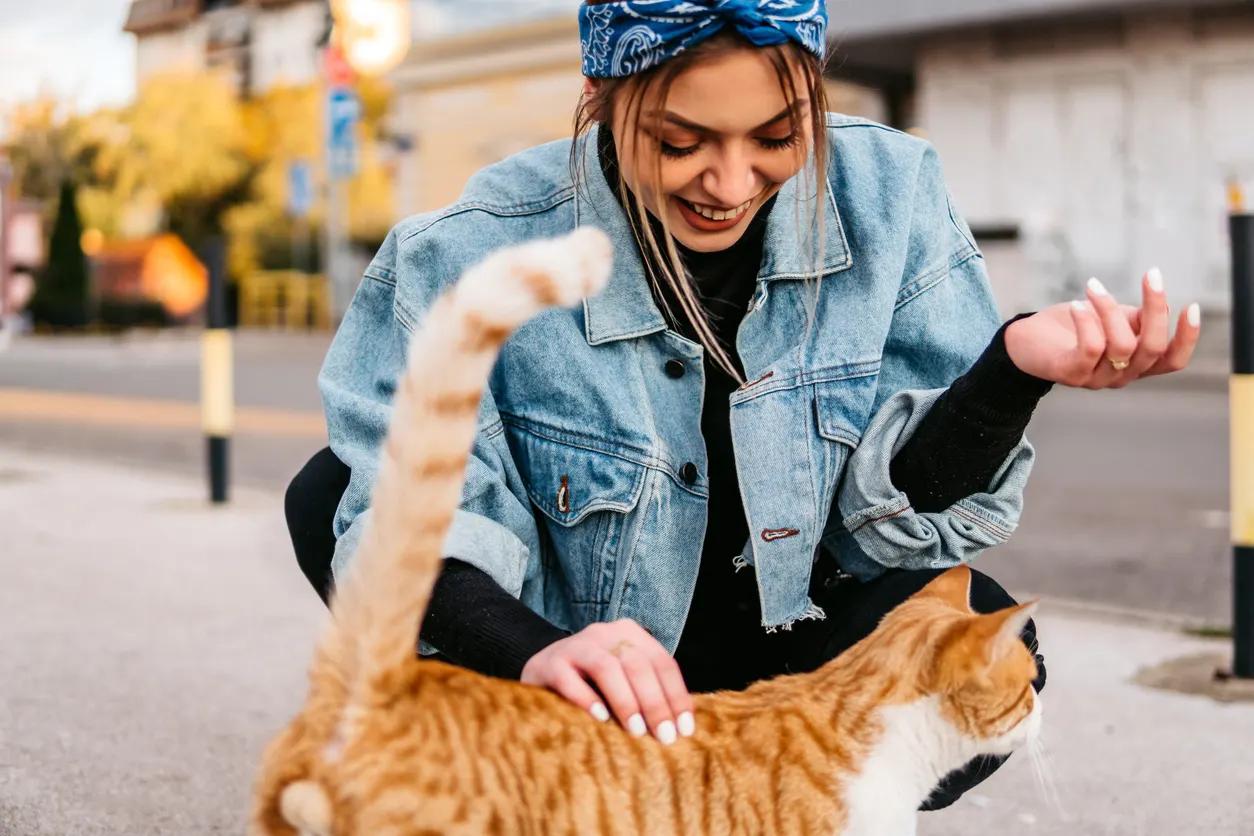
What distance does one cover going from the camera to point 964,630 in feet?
5.10

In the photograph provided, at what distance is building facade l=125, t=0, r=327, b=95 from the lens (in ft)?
92.4

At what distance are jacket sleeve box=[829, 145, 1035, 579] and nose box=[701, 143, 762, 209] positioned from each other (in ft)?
1.50

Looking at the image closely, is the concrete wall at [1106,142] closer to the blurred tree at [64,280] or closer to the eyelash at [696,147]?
the eyelash at [696,147]

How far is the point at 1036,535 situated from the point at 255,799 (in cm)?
496

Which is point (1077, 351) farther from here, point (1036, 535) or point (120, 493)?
point (120, 493)

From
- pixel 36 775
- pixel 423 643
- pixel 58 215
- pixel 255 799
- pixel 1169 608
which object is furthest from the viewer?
pixel 58 215

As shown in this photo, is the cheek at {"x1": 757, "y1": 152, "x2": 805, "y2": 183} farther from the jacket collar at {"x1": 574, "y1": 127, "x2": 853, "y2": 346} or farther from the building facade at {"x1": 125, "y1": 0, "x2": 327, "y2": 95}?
the building facade at {"x1": 125, "y1": 0, "x2": 327, "y2": 95}

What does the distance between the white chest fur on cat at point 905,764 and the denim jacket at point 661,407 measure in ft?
1.36

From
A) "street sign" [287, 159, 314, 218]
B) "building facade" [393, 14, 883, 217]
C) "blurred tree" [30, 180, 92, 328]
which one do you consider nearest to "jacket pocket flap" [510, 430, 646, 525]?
"building facade" [393, 14, 883, 217]

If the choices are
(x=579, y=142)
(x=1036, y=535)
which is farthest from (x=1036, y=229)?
(x=579, y=142)

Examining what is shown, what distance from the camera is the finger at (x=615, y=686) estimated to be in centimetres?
148

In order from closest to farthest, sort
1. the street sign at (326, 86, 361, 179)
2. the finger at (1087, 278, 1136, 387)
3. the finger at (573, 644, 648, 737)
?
the finger at (573, 644, 648, 737) < the finger at (1087, 278, 1136, 387) < the street sign at (326, 86, 361, 179)

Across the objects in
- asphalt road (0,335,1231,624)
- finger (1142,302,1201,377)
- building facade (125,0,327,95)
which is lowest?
asphalt road (0,335,1231,624)

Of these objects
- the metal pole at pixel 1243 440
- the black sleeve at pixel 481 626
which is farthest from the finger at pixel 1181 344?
the metal pole at pixel 1243 440
